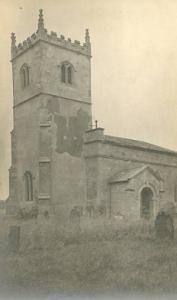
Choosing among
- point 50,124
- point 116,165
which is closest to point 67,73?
point 50,124

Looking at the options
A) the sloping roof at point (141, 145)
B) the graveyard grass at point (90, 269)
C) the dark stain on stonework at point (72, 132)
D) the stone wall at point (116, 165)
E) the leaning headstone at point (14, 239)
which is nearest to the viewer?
the graveyard grass at point (90, 269)

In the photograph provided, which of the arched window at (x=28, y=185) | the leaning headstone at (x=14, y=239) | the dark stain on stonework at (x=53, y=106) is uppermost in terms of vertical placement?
the dark stain on stonework at (x=53, y=106)

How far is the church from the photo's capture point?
43.7 feet

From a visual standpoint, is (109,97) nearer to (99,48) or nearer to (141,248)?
(99,48)

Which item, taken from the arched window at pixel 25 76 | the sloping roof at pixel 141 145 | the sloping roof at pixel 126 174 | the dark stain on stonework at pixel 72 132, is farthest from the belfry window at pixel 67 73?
the sloping roof at pixel 126 174

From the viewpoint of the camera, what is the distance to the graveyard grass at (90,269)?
635 cm

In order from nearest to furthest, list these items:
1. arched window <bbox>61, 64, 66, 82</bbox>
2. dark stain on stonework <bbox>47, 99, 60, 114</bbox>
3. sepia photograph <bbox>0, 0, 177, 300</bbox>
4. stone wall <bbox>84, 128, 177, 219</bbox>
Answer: sepia photograph <bbox>0, 0, 177, 300</bbox> → stone wall <bbox>84, 128, 177, 219</bbox> → dark stain on stonework <bbox>47, 99, 60, 114</bbox> → arched window <bbox>61, 64, 66, 82</bbox>

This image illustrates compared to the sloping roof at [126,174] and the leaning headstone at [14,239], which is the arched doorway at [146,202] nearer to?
the sloping roof at [126,174]

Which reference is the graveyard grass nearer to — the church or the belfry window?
the church

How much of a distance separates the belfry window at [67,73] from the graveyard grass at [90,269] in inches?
340

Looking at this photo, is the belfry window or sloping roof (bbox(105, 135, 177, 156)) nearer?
sloping roof (bbox(105, 135, 177, 156))

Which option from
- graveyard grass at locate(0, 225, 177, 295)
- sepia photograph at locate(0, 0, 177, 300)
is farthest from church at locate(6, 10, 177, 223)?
graveyard grass at locate(0, 225, 177, 295)

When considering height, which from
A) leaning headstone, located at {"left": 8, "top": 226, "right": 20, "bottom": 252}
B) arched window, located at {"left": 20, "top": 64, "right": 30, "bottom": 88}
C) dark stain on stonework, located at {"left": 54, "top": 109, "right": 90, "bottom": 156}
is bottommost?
leaning headstone, located at {"left": 8, "top": 226, "right": 20, "bottom": 252}

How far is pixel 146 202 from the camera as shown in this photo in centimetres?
1397
